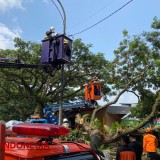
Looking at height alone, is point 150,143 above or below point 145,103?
below

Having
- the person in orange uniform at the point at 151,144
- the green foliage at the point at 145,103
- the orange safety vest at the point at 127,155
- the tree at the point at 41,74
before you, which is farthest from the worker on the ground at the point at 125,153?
the tree at the point at 41,74

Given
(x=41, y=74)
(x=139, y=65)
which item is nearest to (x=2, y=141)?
(x=139, y=65)

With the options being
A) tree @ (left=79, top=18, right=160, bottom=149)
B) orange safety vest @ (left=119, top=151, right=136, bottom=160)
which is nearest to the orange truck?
orange safety vest @ (left=119, top=151, right=136, bottom=160)

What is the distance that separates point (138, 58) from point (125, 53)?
3.07 feet

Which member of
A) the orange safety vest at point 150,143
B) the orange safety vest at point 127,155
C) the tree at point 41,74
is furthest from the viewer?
the tree at point 41,74

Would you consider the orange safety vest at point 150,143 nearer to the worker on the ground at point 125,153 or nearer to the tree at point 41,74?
the worker on the ground at point 125,153

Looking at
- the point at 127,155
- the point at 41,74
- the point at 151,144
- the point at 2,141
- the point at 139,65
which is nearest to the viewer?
the point at 2,141

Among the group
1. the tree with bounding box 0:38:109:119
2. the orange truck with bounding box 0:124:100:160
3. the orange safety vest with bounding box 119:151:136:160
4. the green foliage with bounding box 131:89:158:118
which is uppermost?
the tree with bounding box 0:38:109:119

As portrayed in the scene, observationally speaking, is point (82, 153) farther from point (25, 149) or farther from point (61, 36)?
point (61, 36)

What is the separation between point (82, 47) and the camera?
25.5 metres

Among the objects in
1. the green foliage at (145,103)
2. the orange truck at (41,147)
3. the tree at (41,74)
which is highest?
the tree at (41,74)

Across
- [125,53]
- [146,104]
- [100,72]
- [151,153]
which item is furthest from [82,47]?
[151,153]

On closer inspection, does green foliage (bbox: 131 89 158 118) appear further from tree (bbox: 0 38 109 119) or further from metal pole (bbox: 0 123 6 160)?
metal pole (bbox: 0 123 6 160)

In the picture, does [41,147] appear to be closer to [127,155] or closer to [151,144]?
[127,155]
